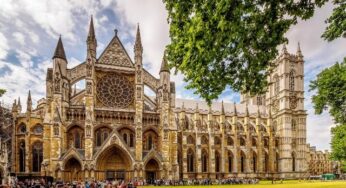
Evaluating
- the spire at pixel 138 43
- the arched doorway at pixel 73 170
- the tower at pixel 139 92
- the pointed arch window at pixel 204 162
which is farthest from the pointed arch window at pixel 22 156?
the pointed arch window at pixel 204 162

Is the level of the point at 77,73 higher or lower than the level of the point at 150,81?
higher

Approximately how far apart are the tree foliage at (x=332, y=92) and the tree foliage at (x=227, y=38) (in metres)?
13.1

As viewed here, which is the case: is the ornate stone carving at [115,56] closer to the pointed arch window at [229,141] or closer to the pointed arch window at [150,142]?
the pointed arch window at [150,142]

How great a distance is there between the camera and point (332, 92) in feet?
72.5

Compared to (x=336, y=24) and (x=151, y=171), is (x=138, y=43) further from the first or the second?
(x=336, y=24)

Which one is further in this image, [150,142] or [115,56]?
[115,56]

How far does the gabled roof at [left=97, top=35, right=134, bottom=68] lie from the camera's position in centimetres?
3882

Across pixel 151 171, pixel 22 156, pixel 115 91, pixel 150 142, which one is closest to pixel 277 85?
pixel 150 142

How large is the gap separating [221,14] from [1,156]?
30.0 m

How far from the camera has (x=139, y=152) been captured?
36031mm

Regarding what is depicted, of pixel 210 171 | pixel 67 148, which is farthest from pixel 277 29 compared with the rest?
pixel 210 171

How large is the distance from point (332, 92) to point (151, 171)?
23500mm

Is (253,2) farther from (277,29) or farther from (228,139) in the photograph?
(228,139)

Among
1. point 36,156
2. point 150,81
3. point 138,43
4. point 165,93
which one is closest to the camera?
point 165,93
